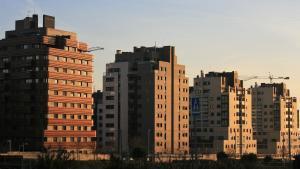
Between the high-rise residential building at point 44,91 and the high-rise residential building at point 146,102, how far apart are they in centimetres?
2127

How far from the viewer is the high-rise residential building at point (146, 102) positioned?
572 ft

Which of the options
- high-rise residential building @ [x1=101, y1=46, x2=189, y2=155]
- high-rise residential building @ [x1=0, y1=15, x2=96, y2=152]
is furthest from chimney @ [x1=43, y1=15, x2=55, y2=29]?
high-rise residential building @ [x1=101, y1=46, x2=189, y2=155]

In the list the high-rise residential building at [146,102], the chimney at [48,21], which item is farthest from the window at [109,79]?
the chimney at [48,21]

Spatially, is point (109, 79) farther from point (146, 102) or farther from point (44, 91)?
point (44, 91)

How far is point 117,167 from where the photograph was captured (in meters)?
40.6

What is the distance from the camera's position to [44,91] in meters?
145

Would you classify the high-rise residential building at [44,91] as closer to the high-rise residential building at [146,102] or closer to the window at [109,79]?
the high-rise residential building at [146,102]

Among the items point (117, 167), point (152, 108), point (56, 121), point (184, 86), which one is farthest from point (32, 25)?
point (117, 167)

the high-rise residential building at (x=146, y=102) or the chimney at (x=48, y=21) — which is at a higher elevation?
the chimney at (x=48, y=21)

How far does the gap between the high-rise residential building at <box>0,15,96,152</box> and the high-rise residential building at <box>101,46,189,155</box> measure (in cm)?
2127

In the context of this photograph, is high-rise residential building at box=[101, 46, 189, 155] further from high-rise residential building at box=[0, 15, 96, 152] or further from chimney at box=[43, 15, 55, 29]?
chimney at box=[43, 15, 55, 29]

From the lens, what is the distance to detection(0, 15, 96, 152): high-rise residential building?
14350 centimetres

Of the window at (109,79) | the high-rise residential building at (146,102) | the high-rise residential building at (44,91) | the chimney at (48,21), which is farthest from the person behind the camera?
the window at (109,79)

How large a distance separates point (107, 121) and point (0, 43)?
41.8 m
